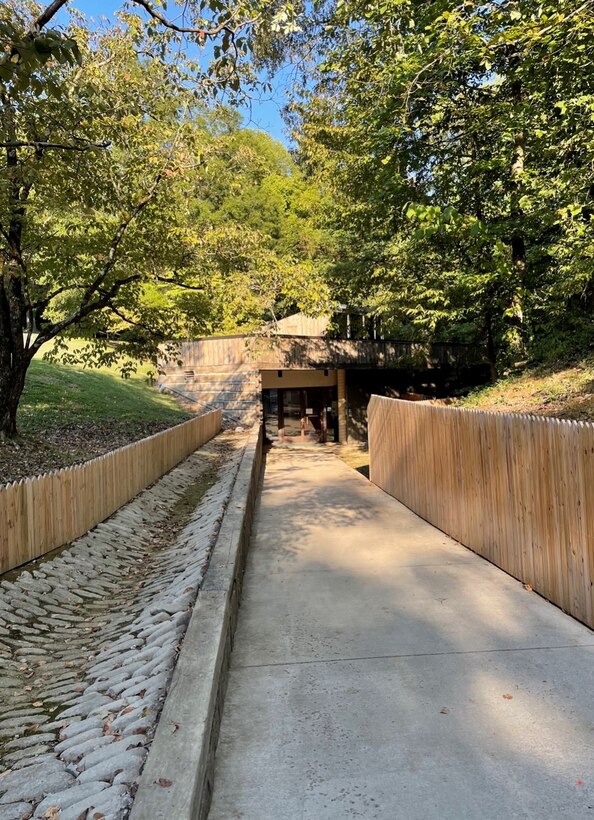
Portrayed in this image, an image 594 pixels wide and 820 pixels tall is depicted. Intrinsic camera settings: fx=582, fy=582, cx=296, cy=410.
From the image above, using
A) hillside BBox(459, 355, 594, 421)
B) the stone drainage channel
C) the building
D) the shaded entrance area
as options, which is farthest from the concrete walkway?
the shaded entrance area

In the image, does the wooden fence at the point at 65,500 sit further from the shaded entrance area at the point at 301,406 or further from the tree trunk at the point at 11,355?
the shaded entrance area at the point at 301,406

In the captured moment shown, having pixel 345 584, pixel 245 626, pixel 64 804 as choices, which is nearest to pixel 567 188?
pixel 345 584

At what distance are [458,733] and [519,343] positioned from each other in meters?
12.9

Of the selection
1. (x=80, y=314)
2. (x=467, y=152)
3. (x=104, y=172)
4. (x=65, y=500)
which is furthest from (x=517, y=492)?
(x=467, y=152)

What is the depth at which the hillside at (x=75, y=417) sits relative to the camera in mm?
9148

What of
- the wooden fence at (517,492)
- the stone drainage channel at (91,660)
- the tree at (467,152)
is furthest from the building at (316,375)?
the stone drainage channel at (91,660)

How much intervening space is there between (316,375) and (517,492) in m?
22.6

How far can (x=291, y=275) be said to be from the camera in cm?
1246

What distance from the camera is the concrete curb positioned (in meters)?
2.30

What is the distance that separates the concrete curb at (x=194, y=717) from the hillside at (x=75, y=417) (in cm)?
414

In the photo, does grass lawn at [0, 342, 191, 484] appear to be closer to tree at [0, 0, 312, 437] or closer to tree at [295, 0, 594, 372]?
tree at [0, 0, 312, 437]

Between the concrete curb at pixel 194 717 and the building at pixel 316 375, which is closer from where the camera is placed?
the concrete curb at pixel 194 717

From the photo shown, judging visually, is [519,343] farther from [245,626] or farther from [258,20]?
[245,626]

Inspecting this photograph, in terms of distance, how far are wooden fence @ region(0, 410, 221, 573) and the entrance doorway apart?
17266mm
